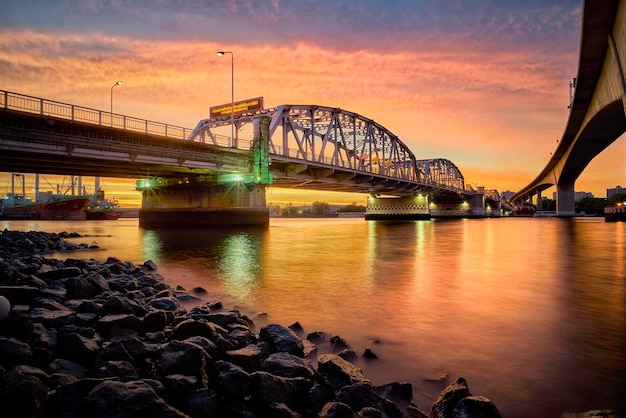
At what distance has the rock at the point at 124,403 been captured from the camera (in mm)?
2826

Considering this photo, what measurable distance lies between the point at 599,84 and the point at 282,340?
33.0 m

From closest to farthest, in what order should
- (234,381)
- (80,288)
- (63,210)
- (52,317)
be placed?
1. (234,381)
2. (52,317)
3. (80,288)
4. (63,210)

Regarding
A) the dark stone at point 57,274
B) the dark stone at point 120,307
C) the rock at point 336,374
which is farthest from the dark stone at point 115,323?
the dark stone at point 57,274

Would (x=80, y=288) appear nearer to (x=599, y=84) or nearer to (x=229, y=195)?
(x=599, y=84)

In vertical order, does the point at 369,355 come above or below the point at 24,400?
below

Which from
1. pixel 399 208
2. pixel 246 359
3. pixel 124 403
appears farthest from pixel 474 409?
pixel 399 208

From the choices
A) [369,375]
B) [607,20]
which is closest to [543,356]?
[369,375]

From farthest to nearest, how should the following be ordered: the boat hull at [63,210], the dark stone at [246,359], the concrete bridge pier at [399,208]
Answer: the concrete bridge pier at [399,208]
the boat hull at [63,210]
the dark stone at [246,359]

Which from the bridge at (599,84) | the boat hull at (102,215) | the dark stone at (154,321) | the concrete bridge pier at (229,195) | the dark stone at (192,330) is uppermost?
the bridge at (599,84)

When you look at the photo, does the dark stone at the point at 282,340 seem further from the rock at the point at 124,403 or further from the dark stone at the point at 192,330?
the rock at the point at 124,403

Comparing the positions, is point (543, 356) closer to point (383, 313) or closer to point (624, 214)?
point (383, 313)

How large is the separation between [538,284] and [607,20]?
15.9m

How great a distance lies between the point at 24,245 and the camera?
19.8 m

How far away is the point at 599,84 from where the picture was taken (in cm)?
2692
